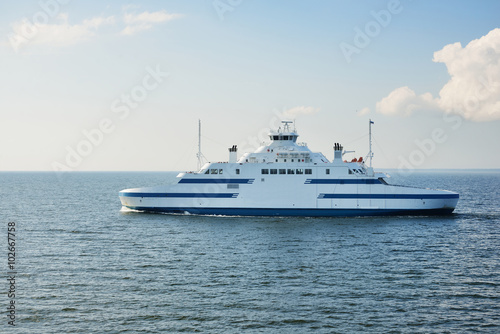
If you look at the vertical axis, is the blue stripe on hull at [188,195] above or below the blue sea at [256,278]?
above

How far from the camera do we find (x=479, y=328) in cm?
1875

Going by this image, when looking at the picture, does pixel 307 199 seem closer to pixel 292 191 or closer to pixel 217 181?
pixel 292 191

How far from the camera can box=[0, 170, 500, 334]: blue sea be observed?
63.5ft

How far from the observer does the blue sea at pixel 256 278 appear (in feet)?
63.5

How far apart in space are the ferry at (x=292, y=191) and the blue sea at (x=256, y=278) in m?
3.86

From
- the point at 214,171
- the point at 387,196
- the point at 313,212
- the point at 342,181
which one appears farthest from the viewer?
the point at 214,171

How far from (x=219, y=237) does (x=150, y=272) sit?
443 inches

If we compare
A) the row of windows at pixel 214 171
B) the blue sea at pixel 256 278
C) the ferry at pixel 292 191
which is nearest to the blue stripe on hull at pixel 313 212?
the ferry at pixel 292 191

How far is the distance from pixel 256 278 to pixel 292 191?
74.5ft

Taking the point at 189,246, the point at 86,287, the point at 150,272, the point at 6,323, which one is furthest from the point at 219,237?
the point at 6,323

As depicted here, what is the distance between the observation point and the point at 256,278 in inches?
1000

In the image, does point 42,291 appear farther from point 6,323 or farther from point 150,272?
A: point 150,272

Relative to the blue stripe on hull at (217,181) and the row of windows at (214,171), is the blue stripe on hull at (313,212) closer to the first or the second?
the blue stripe on hull at (217,181)

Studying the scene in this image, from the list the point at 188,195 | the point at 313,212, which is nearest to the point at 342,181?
the point at 313,212
